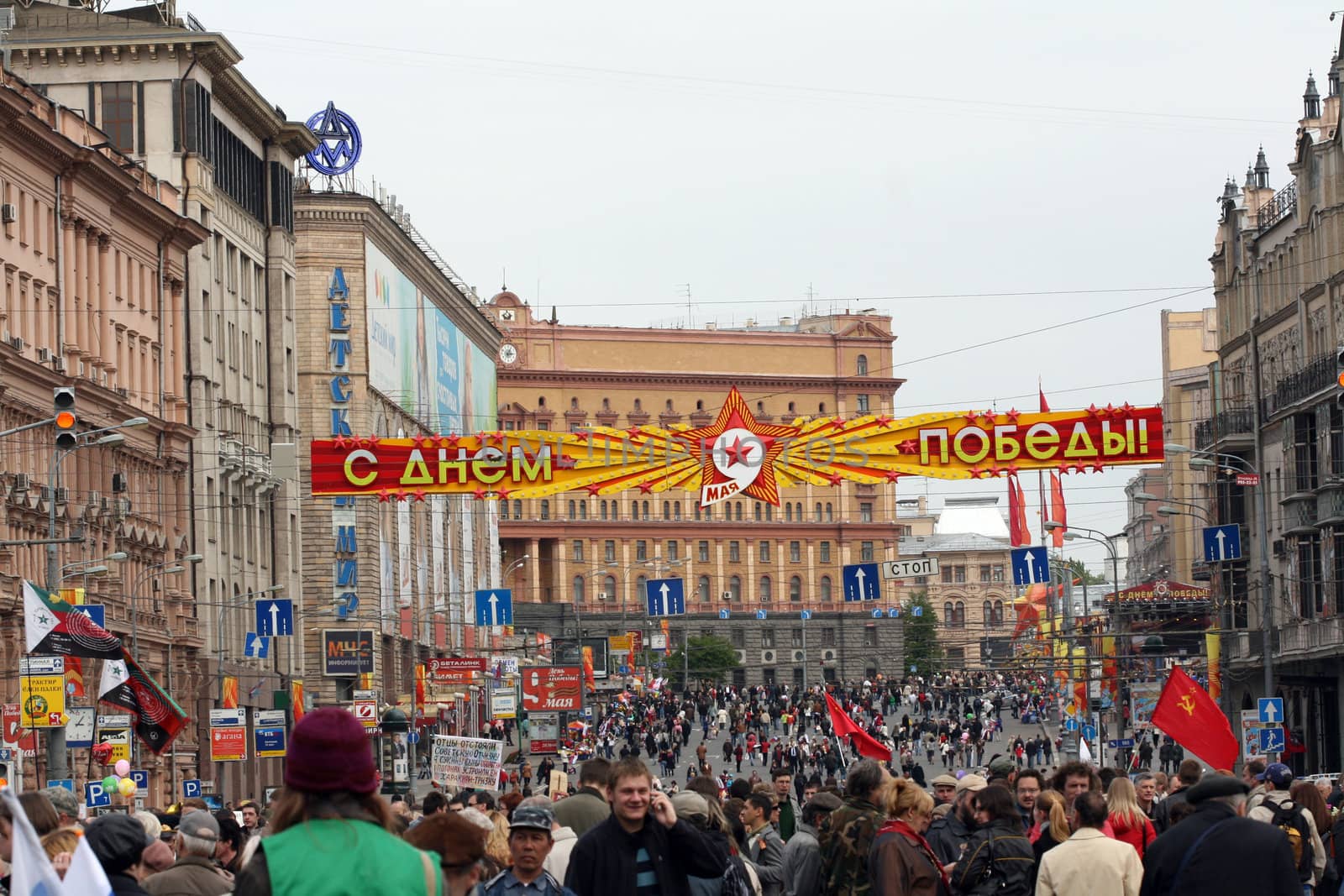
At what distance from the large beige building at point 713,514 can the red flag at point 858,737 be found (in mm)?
141708

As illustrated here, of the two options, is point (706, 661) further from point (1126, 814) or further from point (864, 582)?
point (1126, 814)

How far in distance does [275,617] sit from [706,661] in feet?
321

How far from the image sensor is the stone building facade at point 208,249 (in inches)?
2862

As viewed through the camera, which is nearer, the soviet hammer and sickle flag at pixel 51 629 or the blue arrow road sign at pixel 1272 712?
the soviet hammer and sickle flag at pixel 51 629

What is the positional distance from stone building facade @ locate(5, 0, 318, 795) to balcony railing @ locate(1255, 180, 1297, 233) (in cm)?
2992

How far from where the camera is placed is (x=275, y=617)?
65625mm

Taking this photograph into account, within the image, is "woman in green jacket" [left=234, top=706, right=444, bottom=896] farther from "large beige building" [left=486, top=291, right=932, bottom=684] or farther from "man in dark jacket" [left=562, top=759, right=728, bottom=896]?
"large beige building" [left=486, top=291, right=932, bottom=684]

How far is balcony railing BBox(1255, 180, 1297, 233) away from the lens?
73.8m

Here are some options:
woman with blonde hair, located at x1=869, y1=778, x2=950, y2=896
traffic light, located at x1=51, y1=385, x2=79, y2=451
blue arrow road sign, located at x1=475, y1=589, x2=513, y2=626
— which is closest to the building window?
blue arrow road sign, located at x1=475, y1=589, x2=513, y2=626

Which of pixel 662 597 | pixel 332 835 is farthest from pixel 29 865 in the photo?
pixel 662 597

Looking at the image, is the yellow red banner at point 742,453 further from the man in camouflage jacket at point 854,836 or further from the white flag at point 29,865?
the white flag at point 29,865

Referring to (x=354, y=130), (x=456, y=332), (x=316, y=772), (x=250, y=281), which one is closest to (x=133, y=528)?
(x=250, y=281)

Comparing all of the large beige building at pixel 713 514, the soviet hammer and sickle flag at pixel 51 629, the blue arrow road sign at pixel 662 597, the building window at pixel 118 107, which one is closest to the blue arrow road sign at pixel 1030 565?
the blue arrow road sign at pixel 662 597

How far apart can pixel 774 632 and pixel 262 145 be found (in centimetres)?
10005
